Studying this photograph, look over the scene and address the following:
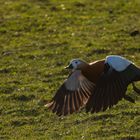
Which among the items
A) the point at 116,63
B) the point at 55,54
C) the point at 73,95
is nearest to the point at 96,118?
the point at 73,95

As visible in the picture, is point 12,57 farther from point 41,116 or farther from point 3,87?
point 41,116

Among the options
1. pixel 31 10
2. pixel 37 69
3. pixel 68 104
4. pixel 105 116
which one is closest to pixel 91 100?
pixel 68 104

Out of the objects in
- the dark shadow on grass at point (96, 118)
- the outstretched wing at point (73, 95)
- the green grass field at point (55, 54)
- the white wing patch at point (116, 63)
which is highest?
the white wing patch at point (116, 63)

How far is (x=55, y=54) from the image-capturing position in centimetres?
1279

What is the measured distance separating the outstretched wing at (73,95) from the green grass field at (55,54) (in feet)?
1.31

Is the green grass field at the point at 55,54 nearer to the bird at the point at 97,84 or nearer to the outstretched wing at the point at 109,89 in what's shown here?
the bird at the point at 97,84

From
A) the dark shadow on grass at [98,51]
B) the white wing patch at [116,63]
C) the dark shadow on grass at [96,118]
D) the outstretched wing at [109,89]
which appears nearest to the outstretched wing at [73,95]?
the outstretched wing at [109,89]

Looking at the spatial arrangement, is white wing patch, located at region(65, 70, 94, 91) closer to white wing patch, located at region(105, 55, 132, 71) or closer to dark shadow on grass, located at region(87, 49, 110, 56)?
white wing patch, located at region(105, 55, 132, 71)

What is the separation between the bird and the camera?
8031 millimetres

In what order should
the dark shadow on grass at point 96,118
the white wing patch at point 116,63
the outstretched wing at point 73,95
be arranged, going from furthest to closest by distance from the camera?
the dark shadow on grass at point 96,118
the outstretched wing at point 73,95
the white wing patch at point 116,63

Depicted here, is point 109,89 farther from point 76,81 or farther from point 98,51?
point 98,51

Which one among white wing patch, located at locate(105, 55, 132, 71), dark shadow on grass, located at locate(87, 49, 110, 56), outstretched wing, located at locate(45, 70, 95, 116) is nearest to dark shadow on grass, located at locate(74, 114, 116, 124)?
outstretched wing, located at locate(45, 70, 95, 116)

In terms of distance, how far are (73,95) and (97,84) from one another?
371 mm

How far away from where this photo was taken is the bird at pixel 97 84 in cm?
803
